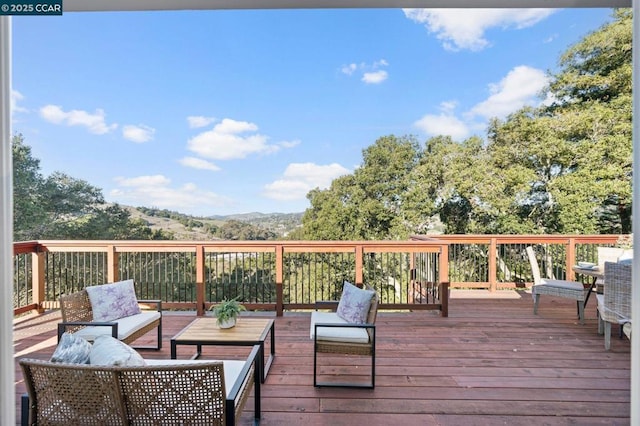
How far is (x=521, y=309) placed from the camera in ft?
14.5

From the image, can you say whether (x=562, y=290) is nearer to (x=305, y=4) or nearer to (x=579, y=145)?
(x=305, y=4)

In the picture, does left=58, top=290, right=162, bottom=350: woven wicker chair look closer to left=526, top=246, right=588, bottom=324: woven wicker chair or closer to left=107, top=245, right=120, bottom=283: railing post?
left=107, top=245, right=120, bottom=283: railing post

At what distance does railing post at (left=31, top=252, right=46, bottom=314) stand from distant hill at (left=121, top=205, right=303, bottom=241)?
17.0 ft

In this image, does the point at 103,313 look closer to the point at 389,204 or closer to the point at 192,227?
the point at 192,227

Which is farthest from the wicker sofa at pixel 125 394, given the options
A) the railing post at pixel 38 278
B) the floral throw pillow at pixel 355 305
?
the railing post at pixel 38 278

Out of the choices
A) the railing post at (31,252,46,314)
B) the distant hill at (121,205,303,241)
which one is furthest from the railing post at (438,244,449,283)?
the distant hill at (121,205,303,241)

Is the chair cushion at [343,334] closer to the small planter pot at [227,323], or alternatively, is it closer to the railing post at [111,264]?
the small planter pot at [227,323]

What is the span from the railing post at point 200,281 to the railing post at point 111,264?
1.11m

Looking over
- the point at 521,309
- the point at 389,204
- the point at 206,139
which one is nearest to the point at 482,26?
the point at 389,204

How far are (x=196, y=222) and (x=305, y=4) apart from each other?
8.79 m

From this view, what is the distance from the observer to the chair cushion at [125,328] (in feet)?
8.42

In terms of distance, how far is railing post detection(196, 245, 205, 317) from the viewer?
161 inches

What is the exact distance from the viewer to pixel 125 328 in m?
2.66

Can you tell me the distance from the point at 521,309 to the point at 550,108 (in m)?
6.80
